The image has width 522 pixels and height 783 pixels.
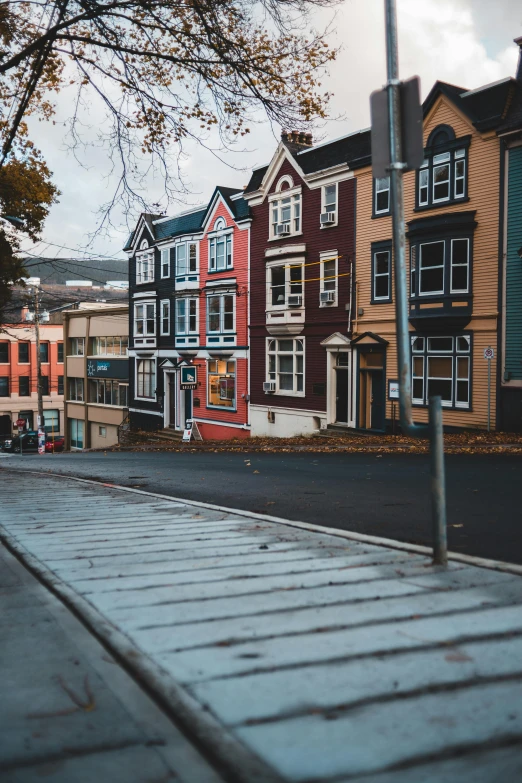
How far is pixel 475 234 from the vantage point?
25.1 meters

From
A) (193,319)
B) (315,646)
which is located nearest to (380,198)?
(193,319)

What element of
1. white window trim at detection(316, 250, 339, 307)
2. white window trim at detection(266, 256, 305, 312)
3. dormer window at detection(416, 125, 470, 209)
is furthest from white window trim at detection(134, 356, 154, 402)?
dormer window at detection(416, 125, 470, 209)

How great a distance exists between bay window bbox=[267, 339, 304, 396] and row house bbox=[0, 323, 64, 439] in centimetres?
3669

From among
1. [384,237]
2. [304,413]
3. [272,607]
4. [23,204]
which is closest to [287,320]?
[304,413]

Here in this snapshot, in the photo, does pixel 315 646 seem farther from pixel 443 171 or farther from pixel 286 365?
pixel 286 365

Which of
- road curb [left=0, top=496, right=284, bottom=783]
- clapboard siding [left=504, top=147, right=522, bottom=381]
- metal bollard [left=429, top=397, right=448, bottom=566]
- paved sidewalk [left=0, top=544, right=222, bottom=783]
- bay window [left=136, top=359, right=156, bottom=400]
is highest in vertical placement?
clapboard siding [left=504, top=147, right=522, bottom=381]

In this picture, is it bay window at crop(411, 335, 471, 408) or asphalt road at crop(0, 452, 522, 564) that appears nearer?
asphalt road at crop(0, 452, 522, 564)

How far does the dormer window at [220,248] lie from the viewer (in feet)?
126

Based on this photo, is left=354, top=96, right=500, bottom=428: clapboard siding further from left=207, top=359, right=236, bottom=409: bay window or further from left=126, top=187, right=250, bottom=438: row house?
left=207, top=359, right=236, bottom=409: bay window

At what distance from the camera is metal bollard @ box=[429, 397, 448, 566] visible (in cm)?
516

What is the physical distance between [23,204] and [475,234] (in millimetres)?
15161

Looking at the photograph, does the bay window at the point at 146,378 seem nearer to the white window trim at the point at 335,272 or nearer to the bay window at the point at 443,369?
the white window trim at the point at 335,272

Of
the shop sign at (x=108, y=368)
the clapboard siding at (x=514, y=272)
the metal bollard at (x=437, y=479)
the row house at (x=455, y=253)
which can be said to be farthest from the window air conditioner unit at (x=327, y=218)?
the metal bollard at (x=437, y=479)

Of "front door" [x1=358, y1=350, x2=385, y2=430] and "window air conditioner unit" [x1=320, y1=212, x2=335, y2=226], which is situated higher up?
"window air conditioner unit" [x1=320, y1=212, x2=335, y2=226]
